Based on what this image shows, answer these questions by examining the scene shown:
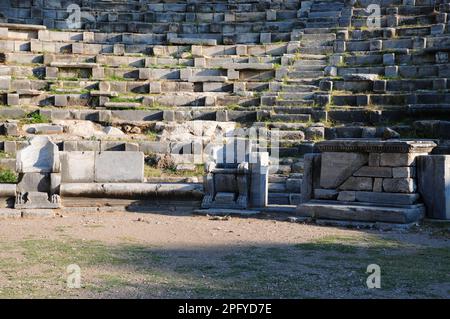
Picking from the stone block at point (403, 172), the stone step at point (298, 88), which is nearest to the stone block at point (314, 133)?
the stone step at point (298, 88)

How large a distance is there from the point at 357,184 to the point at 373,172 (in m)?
0.30

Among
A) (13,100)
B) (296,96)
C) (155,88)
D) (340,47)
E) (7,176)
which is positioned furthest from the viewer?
(340,47)

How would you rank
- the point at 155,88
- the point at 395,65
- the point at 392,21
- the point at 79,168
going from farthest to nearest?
the point at 392,21 < the point at 155,88 < the point at 395,65 < the point at 79,168

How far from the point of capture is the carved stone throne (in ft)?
33.4

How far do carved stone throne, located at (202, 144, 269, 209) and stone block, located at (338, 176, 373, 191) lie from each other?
1.46 meters

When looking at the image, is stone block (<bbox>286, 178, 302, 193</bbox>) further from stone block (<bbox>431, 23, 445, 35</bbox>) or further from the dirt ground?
stone block (<bbox>431, 23, 445, 35</bbox>)

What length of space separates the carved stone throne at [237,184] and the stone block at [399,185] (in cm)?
208

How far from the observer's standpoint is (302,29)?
18.8 m

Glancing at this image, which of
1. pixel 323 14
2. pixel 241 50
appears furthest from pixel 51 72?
pixel 323 14

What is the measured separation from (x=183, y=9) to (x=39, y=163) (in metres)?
12.1

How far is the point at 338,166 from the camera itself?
9.44m

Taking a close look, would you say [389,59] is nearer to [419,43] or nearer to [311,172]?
[419,43]

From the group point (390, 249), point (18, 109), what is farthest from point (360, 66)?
point (390, 249)
